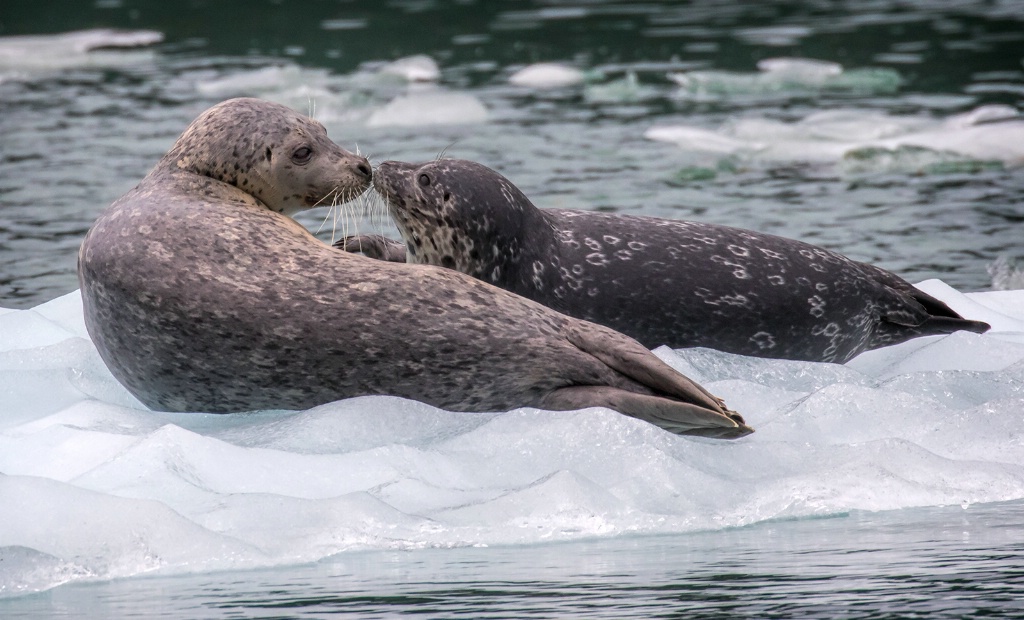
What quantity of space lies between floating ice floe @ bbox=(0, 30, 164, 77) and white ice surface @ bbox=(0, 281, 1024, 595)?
12001 mm

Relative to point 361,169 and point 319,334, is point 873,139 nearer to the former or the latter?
point 361,169

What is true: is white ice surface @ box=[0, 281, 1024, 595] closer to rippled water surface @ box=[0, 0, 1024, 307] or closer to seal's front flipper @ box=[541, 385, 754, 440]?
seal's front flipper @ box=[541, 385, 754, 440]

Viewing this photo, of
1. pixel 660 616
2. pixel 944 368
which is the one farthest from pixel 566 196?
Result: pixel 660 616

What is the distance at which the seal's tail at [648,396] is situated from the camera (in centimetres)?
471

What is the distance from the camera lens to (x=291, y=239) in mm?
5309

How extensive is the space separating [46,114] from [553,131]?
4.69 metres

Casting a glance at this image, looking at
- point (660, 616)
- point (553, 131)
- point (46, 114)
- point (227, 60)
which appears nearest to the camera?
point (660, 616)

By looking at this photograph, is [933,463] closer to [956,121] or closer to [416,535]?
[416,535]

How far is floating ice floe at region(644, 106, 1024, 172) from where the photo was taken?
36.0 ft

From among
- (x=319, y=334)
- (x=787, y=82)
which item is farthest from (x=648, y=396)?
(x=787, y=82)

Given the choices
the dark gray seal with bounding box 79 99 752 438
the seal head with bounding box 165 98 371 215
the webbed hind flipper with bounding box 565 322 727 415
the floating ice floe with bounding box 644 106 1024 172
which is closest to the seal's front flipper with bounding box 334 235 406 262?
the seal head with bounding box 165 98 371 215

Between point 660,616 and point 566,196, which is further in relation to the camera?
point 566,196

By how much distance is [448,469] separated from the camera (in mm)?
4461

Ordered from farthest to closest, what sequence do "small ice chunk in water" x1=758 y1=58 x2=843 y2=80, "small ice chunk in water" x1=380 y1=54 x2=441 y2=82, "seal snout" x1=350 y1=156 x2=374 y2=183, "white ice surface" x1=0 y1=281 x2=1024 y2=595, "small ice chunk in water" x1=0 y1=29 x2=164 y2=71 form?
"small ice chunk in water" x1=0 y1=29 x2=164 y2=71, "small ice chunk in water" x1=380 y1=54 x2=441 y2=82, "small ice chunk in water" x1=758 y1=58 x2=843 y2=80, "seal snout" x1=350 y1=156 x2=374 y2=183, "white ice surface" x1=0 y1=281 x2=1024 y2=595
